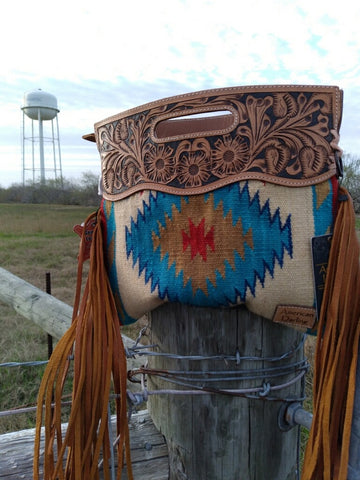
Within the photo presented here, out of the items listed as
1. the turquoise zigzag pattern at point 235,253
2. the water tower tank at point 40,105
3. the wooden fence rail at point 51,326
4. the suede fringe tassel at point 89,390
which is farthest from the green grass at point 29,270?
the water tower tank at point 40,105

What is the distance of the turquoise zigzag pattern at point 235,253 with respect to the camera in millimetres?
706

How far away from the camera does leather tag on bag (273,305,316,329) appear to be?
729mm

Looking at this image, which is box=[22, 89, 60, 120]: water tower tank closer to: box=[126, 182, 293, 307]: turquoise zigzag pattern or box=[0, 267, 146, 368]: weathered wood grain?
box=[0, 267, 146, 368]: weathered wood grain

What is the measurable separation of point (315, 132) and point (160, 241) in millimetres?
346

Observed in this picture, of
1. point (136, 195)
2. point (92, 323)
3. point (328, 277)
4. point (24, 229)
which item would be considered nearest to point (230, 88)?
point (136, 195)

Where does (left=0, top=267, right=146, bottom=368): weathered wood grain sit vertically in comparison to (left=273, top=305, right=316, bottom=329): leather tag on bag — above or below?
below

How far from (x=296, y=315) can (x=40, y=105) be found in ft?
77.6

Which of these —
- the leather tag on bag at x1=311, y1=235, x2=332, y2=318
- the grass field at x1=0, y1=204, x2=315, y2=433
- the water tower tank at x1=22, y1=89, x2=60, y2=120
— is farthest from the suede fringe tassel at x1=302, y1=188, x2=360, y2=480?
the water tower tank at x1=22, y1=89, x2=60, y2=120

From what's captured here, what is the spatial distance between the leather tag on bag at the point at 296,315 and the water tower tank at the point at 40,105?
23.6 m

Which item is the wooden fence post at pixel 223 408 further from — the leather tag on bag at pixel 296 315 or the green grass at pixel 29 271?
the green grass at pixel 29 271

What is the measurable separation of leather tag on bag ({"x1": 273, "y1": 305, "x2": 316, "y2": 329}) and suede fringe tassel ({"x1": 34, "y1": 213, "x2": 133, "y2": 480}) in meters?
0.33

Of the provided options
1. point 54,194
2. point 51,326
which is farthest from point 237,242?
point 54,194

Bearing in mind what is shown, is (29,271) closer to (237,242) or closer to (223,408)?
(223,408)

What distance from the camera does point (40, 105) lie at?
21.8 m
